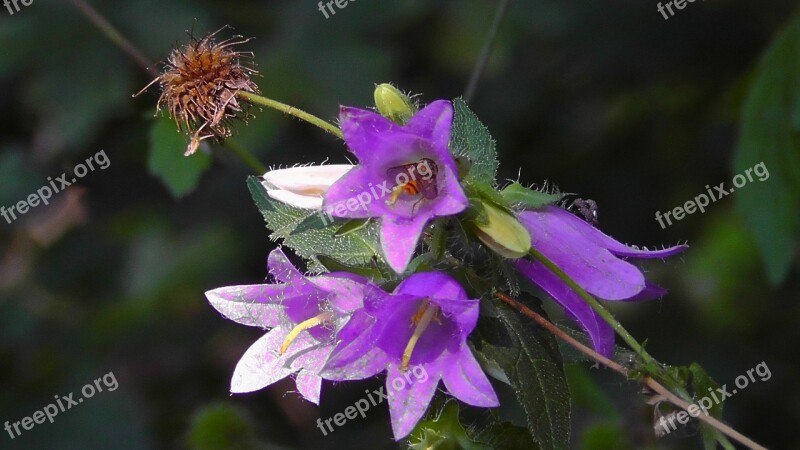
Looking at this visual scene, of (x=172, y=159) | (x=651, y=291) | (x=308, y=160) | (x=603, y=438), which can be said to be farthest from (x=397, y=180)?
(x=308, y=160)

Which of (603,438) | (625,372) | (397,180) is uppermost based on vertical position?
(397,180)

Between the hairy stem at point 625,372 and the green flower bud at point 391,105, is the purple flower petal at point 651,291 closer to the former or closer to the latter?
the hairy stem at point 625,372

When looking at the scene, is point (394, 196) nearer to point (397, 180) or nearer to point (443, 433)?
point (397, 180)

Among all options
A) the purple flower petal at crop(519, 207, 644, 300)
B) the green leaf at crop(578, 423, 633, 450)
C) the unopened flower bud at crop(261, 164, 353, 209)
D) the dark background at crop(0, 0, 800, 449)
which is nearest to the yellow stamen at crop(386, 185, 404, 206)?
the unopened flower bud at crop(261, 164, 353, 209)

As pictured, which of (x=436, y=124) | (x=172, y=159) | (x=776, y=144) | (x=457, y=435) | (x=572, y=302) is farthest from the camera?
(x=776, y=144)

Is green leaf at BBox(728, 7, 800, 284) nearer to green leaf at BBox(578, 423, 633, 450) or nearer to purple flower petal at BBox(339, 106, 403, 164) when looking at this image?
green leaf at BBox(578, 423, 633, 450)

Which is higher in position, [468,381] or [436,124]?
[436,124]

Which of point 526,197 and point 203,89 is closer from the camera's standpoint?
point 526,197
